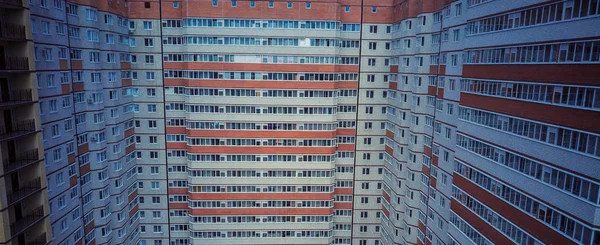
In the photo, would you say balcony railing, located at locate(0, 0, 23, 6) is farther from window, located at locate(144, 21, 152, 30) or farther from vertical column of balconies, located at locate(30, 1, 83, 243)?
window, located at locate(144, 21, 152, 30)

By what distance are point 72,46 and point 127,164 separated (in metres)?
12.5

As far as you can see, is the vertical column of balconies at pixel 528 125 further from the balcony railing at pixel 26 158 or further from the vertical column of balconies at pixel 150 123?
the vertical column of balconies at pixel 150 123

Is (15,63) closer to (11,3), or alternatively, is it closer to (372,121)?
(11,3)

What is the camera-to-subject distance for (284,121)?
3578cm

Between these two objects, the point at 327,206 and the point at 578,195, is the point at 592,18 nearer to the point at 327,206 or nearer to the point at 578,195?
the point at 578,195

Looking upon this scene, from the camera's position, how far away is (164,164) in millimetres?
37281

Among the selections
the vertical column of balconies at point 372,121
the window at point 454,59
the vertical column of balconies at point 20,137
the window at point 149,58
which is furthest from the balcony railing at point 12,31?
the window at point 454,59

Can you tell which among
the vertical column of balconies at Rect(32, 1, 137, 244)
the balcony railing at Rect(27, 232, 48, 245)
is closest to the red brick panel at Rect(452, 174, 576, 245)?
the balcony railing at Rect(27, 232, 48, 245)

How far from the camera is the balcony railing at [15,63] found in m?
20.2

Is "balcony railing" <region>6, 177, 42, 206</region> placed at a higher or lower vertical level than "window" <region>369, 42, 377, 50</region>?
lower

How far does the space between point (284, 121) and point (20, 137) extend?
21031 mm

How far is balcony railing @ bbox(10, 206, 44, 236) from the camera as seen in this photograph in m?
20.3

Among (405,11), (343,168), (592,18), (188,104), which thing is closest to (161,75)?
(188,104)

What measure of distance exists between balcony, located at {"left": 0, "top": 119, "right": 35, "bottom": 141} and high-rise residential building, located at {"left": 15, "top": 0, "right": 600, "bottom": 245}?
0.10 m
